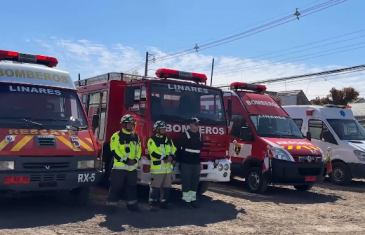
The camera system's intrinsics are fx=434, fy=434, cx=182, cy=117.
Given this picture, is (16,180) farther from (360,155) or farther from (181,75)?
(360,155)

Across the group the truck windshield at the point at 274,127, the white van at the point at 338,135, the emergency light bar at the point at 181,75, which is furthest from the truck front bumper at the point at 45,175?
the white van at the point at 338,135

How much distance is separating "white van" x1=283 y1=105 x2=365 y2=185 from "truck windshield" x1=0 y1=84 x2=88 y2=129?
26.9ft

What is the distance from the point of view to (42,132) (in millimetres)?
7438

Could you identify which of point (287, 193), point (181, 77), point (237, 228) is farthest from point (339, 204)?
point (181, 77)

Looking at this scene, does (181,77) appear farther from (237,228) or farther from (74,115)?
(237,228)

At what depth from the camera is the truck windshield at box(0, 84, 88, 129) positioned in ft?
24.7

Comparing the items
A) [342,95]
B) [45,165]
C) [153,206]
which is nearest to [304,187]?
[153,206]

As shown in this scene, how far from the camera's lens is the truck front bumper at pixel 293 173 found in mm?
10414

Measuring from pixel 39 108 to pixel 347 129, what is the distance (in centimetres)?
968

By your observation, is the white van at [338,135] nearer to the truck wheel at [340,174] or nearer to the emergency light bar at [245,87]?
the truck wheel at [340,174]

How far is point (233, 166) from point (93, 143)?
16.2 ft

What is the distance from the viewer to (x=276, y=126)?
→ 11766 mm

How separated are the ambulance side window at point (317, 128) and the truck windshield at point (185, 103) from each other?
523 centimetres

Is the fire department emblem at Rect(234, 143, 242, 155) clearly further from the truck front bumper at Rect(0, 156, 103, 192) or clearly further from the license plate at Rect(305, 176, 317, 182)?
the truck front bumper at Rect(0, 156, 103, 192)
